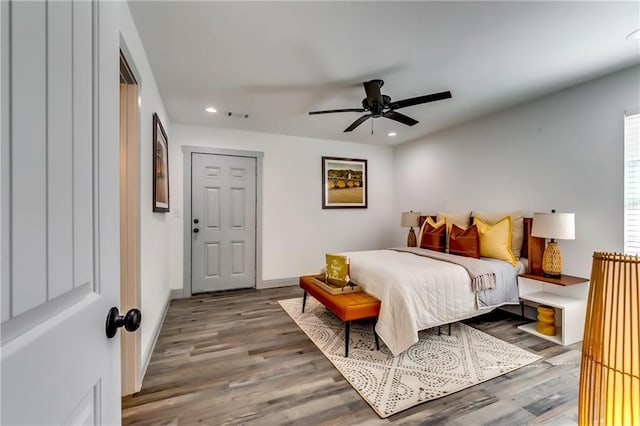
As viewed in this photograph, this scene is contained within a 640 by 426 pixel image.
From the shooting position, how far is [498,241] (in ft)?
10.4

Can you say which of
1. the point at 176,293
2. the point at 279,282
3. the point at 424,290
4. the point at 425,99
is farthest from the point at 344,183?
the point at 176,293

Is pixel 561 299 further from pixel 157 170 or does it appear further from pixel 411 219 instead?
pixel 157 170

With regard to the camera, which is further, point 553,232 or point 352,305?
point 553,232

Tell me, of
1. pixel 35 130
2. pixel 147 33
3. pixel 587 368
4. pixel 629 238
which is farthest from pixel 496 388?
pixel 147 33

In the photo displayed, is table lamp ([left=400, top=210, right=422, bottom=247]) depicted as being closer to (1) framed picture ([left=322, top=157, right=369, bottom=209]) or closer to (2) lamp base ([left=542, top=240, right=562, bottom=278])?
(1) framed picture ([left=322, top=157, right=369, bottom=209])

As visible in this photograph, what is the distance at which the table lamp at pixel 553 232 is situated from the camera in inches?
105

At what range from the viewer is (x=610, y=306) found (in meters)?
0.92

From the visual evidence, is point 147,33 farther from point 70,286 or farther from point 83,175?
point 70,286

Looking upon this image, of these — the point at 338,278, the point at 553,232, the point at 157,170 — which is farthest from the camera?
the point at 338,278

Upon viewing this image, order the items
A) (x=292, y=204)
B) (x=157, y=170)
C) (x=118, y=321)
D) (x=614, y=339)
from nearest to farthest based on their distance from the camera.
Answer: (x=118, y=321) < (x=614, y=339) < (x=157, y=170) < (x=292, y=204)

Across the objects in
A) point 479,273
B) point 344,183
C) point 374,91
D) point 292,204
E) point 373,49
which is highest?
point 373,49

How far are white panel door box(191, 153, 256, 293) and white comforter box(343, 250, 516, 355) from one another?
7.24 feet

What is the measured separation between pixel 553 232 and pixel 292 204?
337 cm

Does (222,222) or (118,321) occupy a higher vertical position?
(222,222)
